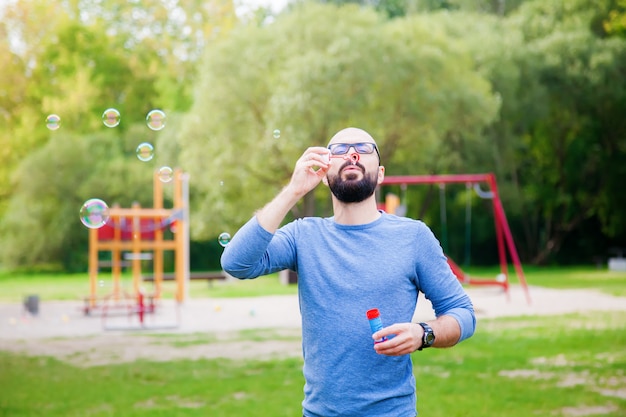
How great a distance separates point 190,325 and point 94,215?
25.1 ft

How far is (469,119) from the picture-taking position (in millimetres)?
25844

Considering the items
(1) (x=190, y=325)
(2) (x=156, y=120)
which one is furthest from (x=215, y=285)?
(2) (x=156, y=120)

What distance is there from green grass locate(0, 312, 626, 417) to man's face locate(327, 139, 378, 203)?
4.18 meters

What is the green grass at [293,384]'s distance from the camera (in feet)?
22.7

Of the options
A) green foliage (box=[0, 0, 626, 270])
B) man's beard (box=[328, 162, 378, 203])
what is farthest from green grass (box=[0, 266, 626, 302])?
man's beard (box=[328, 162, 378, 203])

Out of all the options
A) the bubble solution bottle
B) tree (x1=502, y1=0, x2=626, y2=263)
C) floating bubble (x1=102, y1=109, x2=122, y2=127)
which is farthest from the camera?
tree (x1=502, y1=0, x2=626, y2=263)

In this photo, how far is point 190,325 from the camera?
13.6 meters

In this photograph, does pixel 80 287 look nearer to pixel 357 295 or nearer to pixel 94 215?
pixel 94 215

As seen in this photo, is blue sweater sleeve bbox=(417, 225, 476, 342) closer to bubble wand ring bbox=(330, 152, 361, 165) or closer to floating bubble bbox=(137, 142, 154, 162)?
bubble wand ring bbox=(330, 152, 361, 165)

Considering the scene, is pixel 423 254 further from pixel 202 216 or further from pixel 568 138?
pixel 568 138

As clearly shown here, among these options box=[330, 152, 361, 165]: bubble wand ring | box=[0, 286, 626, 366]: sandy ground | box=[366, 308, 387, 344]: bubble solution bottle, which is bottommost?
box=[0, 286, 626, 366]: sandy ground

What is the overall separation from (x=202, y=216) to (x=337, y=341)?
23.4 meters

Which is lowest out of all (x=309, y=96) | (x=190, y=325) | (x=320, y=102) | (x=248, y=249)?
(x=190, y=325)

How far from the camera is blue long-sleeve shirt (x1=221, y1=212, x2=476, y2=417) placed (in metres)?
2.72
